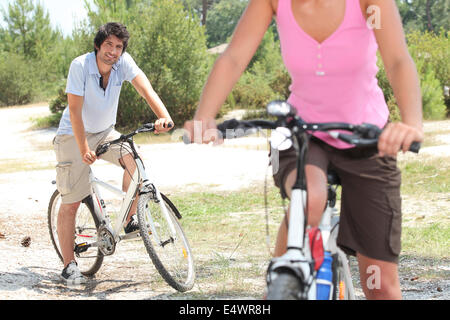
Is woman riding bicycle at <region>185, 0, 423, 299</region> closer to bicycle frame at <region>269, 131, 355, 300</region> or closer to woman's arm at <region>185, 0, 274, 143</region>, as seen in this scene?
woman's arm at <region>185, 0, 274, 143</region>

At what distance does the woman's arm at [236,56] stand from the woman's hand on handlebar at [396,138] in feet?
2.18

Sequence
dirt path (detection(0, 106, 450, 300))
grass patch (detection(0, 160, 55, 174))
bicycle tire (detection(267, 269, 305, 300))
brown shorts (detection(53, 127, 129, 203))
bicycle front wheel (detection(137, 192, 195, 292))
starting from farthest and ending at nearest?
grass patch (detection(0, 160, 55, 174)) < brown shorts (detection(53, 127, 129, 203)) < dirt path (detection(0, 106, 450, 300)) < bicycle front wheel (detection(137, 192, 195, 292)) < bicycle tire (detection(267, 269, 305, 300))

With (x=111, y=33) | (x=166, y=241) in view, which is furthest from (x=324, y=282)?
(x=111, y=33)

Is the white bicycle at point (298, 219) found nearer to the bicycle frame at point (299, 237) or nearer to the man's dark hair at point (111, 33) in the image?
the bicycle frame at point (299, 237)

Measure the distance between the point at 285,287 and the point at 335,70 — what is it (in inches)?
31.9

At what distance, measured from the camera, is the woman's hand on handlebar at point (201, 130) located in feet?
7.47

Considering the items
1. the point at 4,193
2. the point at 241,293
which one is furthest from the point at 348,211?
the point at 4,193

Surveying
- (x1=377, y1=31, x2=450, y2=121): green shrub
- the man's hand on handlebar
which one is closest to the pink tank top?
the man's hand on handlebar

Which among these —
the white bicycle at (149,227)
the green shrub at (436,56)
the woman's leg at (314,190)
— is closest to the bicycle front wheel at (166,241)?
the white bicycle at (149,227)

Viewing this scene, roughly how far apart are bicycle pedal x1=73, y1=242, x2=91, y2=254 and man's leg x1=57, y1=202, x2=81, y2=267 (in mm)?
75

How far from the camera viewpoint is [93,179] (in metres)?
5.24

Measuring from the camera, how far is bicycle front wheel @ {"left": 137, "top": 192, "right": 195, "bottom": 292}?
4.55 m

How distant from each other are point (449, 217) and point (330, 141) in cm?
564

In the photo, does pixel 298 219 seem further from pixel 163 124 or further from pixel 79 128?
pixel 79 128
